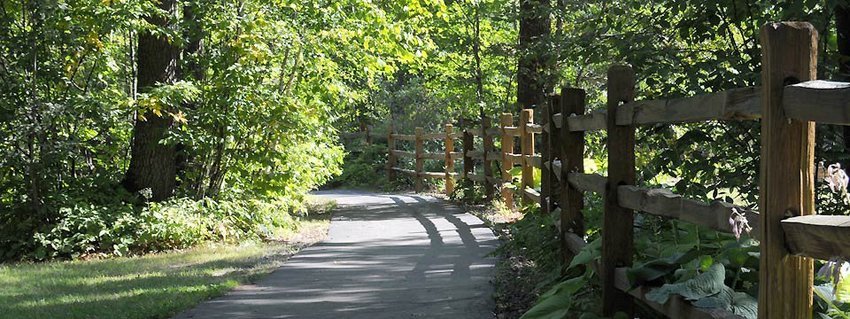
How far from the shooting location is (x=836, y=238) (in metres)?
2.38

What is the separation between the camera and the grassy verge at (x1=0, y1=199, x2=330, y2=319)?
676 cm

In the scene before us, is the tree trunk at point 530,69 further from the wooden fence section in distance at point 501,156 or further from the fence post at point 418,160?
the fence post at point 418,160

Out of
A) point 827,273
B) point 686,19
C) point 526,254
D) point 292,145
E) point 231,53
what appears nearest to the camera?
point 827,273

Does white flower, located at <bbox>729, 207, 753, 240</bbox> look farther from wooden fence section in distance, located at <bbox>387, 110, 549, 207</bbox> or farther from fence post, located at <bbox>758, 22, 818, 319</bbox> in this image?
wooden fence section in distance, located at <bbox>387, 110, 549, 207</bbox>

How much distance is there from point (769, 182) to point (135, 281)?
6.90 metres

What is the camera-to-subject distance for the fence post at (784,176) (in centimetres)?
271

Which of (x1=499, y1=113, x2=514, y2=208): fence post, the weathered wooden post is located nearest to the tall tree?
(x1=499, y1=113, x2=514, y2=208): fence post

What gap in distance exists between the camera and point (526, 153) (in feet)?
42.3

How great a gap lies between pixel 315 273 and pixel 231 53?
13.6ft

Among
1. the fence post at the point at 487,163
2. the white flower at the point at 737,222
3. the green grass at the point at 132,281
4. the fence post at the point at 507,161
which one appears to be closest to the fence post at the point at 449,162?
the fence post at the point at 487,163

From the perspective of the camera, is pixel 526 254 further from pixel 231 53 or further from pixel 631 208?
pixel 231 53

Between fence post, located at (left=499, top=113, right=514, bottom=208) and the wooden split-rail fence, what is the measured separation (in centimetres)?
867

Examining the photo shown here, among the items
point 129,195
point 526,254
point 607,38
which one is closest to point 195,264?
point 129,195

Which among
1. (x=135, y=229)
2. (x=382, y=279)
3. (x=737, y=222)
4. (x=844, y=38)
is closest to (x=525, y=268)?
(x=382, y=279)
